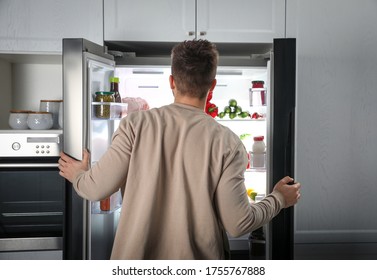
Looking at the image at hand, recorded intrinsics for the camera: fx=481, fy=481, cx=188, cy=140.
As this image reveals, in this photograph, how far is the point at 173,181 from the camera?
4.58 ft

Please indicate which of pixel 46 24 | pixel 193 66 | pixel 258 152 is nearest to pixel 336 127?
pixel 258 152

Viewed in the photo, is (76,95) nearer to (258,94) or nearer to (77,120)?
(77,120)

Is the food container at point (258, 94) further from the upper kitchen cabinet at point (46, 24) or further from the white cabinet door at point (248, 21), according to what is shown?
the upper kitchen cabinet at point (46, 24)

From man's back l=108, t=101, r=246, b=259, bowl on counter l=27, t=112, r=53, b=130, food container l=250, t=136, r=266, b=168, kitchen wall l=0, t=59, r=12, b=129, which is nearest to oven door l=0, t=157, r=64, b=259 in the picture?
bowl on counter l=27, t=112, r=53, b=130

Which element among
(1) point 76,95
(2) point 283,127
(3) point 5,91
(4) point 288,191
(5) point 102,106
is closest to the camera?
(4) point 288,191

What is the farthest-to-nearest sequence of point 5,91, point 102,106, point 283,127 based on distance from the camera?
1. point 5,91
2. point 102,106
3. point 283,127

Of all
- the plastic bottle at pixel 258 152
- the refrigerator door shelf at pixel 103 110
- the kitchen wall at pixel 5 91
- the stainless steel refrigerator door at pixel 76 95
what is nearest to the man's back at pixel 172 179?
the stainless steel refrigerator door at pixel 76 95

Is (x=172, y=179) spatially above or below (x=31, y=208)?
above

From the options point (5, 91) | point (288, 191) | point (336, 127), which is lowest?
point (288, 191)

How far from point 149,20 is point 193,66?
1421mm

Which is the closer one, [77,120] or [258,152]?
[77,120]

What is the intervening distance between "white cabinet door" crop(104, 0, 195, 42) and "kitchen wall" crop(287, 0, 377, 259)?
613 mm
